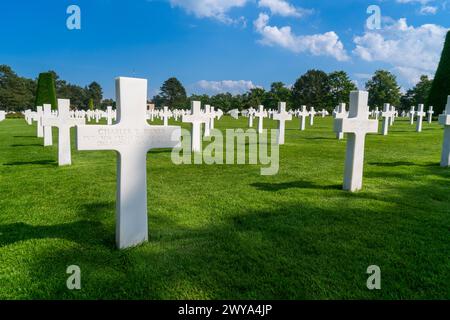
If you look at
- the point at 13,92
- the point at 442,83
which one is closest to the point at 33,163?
the point at 442,83

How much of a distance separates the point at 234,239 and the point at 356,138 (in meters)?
2.97

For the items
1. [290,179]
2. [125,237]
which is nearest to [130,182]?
[125,237]

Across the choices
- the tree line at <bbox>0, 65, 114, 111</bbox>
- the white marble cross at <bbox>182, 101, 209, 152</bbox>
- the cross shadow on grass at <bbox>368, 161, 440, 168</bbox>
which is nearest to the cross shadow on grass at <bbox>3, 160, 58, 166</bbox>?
the white marble cross at <bbox>182, 101, 209, 152</bbox>

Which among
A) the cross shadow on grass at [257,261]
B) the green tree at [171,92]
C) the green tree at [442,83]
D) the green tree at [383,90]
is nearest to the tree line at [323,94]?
the green tree at [383,90]

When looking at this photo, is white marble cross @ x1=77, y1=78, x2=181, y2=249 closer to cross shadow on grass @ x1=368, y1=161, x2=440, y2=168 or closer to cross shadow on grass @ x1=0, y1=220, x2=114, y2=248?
cross shadow on grass @ x1=0, y1=220, x2=114, y2=248

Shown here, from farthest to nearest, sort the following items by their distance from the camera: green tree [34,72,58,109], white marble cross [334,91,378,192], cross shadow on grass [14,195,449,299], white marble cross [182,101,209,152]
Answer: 1. green tree [34,72,58,109]
2. white marble cross [182,101,209,152]
3. white marble cross [334,91,378,192]
4. cross shadow on grass [14,195,449,299]

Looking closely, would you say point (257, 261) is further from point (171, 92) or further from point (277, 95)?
point (171, 92)

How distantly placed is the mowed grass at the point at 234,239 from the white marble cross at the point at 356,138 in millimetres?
270

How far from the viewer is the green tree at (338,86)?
2697 inches

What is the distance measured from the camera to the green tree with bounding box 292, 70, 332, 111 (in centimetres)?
7438

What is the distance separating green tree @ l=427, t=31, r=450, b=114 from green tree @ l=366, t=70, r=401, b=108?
128 feet

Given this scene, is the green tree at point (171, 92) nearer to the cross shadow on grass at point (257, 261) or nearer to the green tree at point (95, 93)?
the green tree at point (95, 93)
